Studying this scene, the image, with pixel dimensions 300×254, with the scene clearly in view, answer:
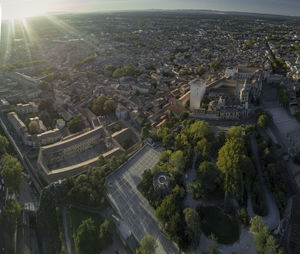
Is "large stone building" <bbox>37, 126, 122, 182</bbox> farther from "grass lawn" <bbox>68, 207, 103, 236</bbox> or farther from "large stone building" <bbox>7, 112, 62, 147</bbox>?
"grass lawn" <bbox>68, 207, 103, 236</bbox>

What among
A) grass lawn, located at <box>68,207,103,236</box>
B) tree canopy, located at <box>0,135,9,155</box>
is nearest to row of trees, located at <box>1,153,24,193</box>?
tree canopy, located at <box>0,135,9,155</box>

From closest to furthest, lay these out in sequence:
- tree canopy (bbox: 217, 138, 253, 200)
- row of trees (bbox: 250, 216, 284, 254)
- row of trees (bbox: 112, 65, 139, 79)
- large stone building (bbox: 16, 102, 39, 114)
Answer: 1. row of trees (bbox: 250, 216, 284, 254)
2. tree canopy (bbox: 217, 138, 253, 200)
3. large stone building (bbox: 16, 102, 39, 114)
4. row of trees (bbox: 112, 65, 139, 79)

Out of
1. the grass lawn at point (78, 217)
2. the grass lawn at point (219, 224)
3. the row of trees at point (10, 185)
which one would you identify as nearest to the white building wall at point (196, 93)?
the grass lawn at point (219, 224)

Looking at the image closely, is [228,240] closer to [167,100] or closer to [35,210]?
[35,210]

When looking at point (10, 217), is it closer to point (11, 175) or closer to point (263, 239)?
point (11, 175)

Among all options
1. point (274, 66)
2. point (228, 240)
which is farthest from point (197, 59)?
point (228, 240)

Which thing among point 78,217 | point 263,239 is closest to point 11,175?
point 78,217

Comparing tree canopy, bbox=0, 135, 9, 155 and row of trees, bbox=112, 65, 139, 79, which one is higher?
row of trees, bbox=112, 65, 139, 79

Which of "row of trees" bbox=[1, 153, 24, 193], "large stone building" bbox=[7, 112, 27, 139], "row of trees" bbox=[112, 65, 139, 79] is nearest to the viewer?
"row of trees" bbox=[1, 153, 24, 193]
